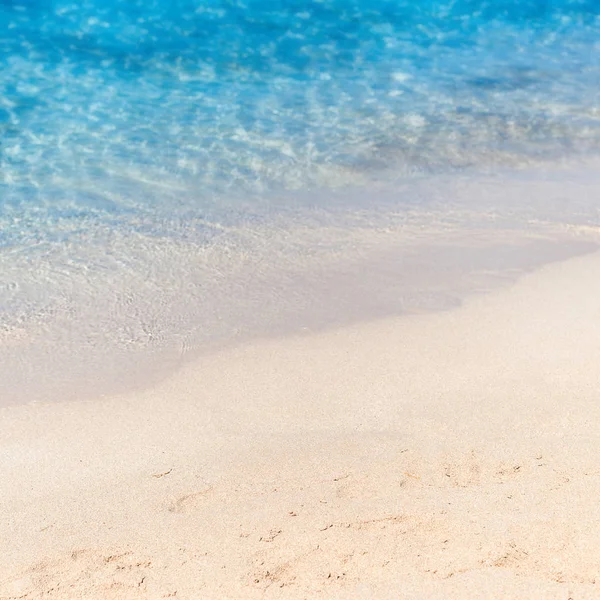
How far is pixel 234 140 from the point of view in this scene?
223 inches

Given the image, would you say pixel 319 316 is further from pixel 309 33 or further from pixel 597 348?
pixel 309 33

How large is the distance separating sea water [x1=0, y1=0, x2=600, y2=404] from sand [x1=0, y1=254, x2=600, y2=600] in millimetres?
483

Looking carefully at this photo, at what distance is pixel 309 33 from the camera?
7.85 metres

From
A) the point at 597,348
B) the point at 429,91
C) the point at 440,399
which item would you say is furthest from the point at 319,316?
the point at 429,91

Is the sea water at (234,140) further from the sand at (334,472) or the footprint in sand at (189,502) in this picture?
the footprint in sand at (189,502)

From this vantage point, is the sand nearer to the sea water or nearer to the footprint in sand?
the footprint in sand

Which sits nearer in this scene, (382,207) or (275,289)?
(275,289)

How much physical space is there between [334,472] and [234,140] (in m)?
3.58

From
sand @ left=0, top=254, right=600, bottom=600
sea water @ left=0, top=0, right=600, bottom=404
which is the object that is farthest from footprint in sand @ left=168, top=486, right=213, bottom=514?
sea water @ left=0, top=0, right=600, bottom=404

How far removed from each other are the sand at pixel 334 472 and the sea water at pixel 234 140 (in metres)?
0.48

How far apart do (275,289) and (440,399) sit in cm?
123

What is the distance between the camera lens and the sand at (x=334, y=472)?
217cm

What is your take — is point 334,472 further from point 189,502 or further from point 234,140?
point 234,140

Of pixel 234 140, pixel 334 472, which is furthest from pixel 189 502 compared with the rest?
pixel 234 140
